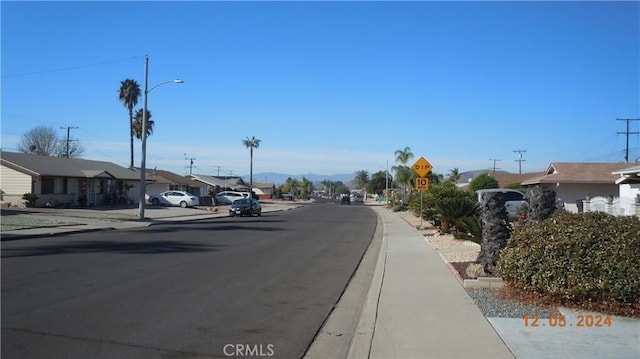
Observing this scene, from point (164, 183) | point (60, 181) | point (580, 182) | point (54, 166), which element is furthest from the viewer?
point (164, 183)

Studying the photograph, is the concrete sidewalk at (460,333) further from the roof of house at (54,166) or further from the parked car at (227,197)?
the parked car at (227,197)

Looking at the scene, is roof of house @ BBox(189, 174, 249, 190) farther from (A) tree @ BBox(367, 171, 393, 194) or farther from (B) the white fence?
(B) the white fence

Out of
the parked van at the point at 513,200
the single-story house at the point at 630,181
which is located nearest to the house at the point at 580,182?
the single-story house at the point at 630,181

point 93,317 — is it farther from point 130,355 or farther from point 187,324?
point 130,355

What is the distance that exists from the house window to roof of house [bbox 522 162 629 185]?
1339 inches

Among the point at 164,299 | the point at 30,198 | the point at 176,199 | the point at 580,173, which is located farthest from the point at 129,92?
the point at 164,299

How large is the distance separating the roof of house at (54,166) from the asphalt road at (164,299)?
83.3 ft

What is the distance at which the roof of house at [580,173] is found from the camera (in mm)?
37906

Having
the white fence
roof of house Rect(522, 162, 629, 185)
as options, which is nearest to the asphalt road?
the white fence

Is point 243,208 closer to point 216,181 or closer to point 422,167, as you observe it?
point 422,167

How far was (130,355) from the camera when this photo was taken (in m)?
6.21

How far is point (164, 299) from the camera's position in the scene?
30.4 ft

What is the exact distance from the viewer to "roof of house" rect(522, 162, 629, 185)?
37906mm

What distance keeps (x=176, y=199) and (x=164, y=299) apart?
152 ft
